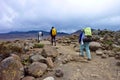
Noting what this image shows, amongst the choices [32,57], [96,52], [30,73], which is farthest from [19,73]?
[96,52]

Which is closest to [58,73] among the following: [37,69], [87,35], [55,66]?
[37,69]

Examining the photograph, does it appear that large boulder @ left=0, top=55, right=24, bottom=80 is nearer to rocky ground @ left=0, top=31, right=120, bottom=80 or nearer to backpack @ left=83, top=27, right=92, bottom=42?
rocky ground @ left=0, top=31, right=120, bottom=80

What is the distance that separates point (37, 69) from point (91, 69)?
3.81 m

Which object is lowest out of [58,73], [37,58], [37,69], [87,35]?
[58,73]

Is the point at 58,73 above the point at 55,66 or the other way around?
the other way around

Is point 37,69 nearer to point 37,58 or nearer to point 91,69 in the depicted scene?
point 37,58

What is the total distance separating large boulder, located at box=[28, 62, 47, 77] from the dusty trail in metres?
1.31

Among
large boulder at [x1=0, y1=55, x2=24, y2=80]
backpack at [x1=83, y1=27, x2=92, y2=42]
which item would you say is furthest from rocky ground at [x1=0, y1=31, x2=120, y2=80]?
backpack at [x1=83, y1=27, x2=92, y2=42]

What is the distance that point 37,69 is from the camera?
17.8 metres

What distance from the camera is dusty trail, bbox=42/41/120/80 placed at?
18058 mm

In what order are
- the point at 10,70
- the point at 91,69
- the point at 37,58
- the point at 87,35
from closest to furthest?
the point at 10,70
the point at 91,69
the point at 37,58
the point at 87,35

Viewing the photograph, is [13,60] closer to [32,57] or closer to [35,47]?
[32,57]

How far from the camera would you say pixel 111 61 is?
21.2 m

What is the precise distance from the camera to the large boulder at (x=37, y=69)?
17.6 metres
